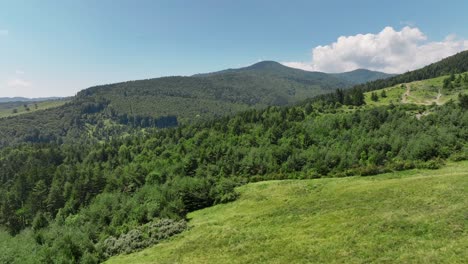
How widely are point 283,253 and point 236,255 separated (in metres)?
5.35

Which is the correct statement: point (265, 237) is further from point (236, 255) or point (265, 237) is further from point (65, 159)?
point (65, 159)

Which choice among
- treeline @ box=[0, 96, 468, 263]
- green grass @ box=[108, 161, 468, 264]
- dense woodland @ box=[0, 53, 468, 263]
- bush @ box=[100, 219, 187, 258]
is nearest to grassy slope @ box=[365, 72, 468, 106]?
dense woodland @ box=[0, 53, 468, 263]

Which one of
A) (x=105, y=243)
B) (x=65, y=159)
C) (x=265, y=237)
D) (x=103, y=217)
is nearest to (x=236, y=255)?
(x=265, y=237)

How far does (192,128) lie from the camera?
172250 mm

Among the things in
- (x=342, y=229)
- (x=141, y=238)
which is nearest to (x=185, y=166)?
(x=141, y=238)

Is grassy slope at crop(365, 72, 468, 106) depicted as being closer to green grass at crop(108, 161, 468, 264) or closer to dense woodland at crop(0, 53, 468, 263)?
dense woodland at crop(0, 53, 468, 263)

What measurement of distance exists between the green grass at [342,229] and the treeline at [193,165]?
10.2m

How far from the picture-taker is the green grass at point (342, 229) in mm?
26359

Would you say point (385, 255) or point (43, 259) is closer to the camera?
point (385, 255)

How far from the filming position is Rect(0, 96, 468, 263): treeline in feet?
194

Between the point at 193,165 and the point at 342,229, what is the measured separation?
312 feet

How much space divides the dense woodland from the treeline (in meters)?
0.36

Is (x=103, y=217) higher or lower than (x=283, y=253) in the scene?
lower

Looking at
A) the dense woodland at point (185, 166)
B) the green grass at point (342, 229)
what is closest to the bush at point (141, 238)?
the dense woodland at point (185, 166)
